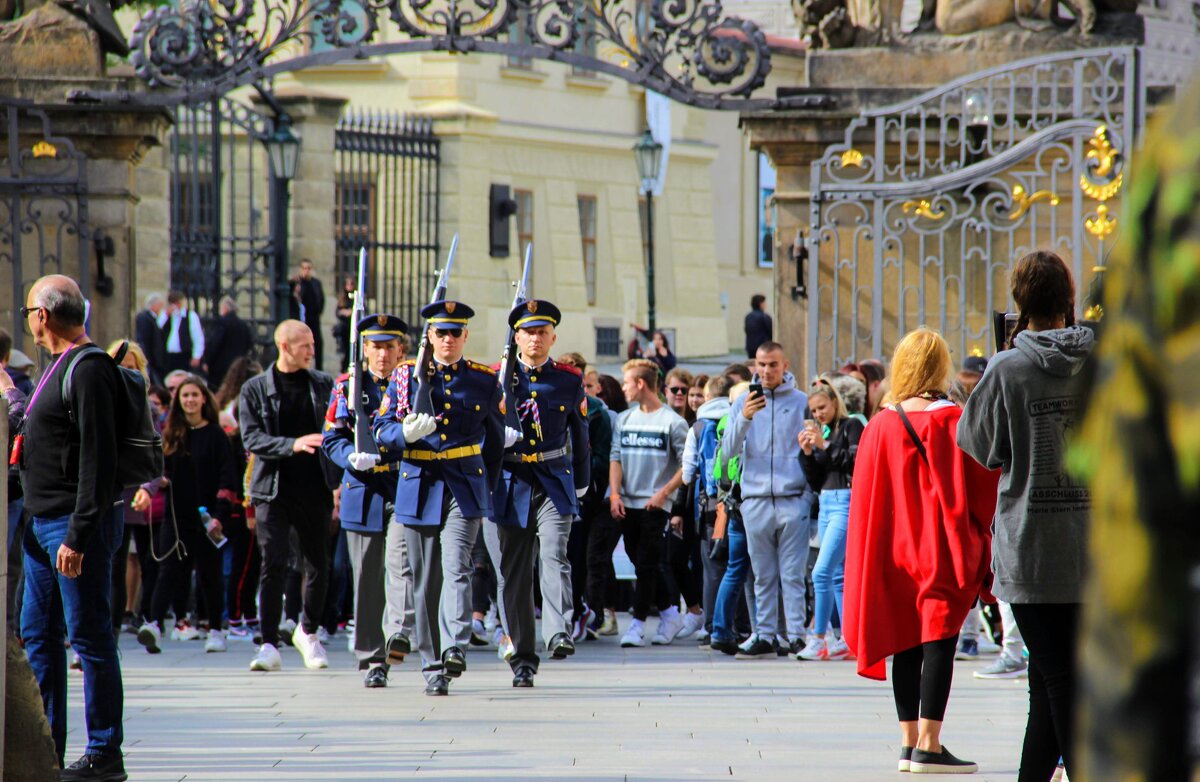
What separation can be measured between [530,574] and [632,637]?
7.36ft

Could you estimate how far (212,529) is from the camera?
36.9 ft

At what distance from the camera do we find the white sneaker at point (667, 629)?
39.2 ft

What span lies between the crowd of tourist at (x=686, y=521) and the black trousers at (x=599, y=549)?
0.02 m

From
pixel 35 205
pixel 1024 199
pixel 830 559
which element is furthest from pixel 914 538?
pixel 35 205

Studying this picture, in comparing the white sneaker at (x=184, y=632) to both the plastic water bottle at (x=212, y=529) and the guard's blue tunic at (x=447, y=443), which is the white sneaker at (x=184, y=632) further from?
the guard's blue tunic at (x=447, y=443)

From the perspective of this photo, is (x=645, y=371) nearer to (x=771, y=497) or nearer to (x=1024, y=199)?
(x=771, y=497)

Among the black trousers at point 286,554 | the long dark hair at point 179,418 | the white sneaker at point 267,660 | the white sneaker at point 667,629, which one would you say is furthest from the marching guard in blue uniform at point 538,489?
the long dark hair at point 179,418

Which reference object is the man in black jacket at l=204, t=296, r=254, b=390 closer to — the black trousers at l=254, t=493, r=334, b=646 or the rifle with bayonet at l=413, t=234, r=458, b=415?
the black trousers at l=254, t=493, r=334, b=646

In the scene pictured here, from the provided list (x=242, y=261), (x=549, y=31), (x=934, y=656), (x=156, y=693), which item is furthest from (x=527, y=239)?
(x=934, y=656)

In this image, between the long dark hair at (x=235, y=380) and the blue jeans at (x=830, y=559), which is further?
the long dark hair at (x=235, y=380)

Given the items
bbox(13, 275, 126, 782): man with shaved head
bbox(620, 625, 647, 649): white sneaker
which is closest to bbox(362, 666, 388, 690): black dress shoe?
bbox(620, 625, 647, 649): white sneaker

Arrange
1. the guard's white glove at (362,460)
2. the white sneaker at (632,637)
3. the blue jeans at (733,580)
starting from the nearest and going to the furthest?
1. the guard's white glove at (362,460)
2. the blue jeans at (733,580)
3. the white sneaker at (632,637)

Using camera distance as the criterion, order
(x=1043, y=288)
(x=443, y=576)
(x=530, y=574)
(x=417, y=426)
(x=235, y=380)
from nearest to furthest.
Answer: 1. (x=1043, y=288)
2. (x=417, y=426)
3. (x=443, y=576)
4. (x=530, y=574)
5. (x=235, y=380)

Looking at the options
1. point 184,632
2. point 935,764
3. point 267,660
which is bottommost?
point 184,632
